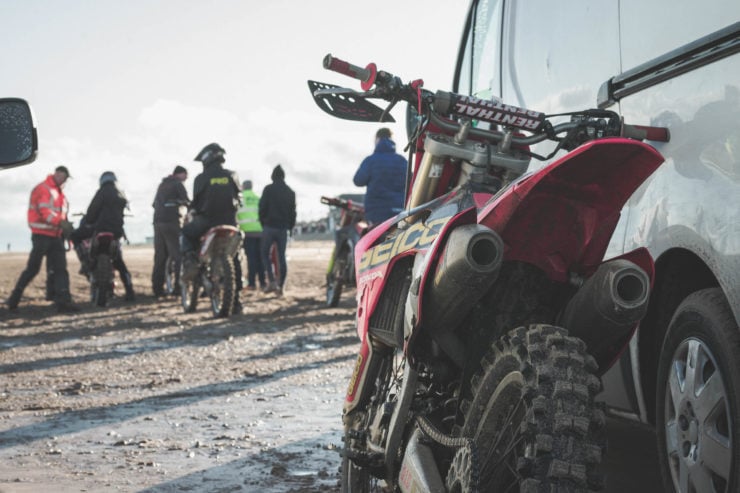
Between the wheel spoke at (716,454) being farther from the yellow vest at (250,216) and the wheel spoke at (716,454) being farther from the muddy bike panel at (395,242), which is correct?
the yellow vest at (250,216)

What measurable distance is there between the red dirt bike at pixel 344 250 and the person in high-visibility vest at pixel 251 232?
340cm

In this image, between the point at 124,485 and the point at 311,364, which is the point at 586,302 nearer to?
the point at 124,485

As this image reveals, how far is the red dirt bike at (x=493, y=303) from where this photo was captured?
2027mm

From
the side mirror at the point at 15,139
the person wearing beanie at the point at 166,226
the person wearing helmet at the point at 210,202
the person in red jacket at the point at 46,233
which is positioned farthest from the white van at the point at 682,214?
the person wearing beanie at the point at 166,226

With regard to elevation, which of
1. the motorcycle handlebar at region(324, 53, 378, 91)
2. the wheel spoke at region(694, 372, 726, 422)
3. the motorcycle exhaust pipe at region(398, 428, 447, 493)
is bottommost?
the motorcycle exhaust pipe at region(398, 428, 447, 493)

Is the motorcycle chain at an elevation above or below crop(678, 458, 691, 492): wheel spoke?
above

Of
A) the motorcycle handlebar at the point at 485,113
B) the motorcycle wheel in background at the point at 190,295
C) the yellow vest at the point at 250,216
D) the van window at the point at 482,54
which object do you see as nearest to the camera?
the motorcycle handlebar at the point at 485,113

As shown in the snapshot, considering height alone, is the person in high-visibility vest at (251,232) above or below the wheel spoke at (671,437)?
above

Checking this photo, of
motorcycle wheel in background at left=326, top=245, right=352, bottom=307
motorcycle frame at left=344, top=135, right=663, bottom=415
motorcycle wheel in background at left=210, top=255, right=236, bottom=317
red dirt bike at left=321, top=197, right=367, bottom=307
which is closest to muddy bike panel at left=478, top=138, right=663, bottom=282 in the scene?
motorcycle frame at left=344, top=135, right=663, bottom=415

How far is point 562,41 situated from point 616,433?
89.7 inches

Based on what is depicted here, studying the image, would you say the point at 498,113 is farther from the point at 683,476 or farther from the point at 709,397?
the point at 683,476

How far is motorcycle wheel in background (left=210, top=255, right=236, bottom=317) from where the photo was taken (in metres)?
11.2

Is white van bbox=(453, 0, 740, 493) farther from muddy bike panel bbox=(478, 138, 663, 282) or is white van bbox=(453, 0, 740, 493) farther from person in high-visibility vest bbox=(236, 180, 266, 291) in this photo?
person in high-visibility vest bbox=(236, 180, 266, 291)

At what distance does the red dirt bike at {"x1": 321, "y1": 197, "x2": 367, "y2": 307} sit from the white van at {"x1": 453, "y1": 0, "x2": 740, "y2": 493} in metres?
8.58
